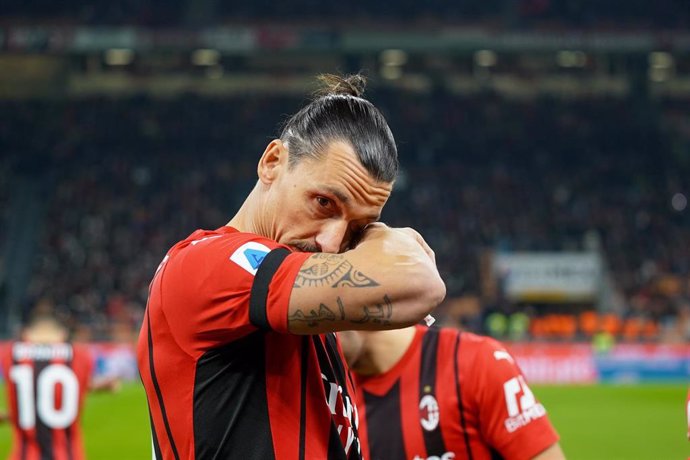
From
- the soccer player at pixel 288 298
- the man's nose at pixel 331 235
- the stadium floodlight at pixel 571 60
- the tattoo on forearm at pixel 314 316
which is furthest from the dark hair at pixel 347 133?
the stadium floodlight at pixel 571 60

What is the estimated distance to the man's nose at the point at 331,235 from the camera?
1.97m

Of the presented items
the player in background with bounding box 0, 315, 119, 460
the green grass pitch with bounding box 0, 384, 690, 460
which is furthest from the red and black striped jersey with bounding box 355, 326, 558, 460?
the green grass pitch with bounding box 0, 384, 690, 460

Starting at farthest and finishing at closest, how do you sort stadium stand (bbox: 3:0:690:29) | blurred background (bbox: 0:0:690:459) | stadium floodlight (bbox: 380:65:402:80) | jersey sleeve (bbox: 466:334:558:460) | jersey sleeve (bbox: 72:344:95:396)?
stadium floodlight (bbox: 380:65:402:80) < stadium stand (bbox: 3:0:690:29) < blurred background (bbox: 0:0:690:459) < jersey sleeve (bbox: 72:344:95:396) < jersey sleeve (bbox: 466:334:558:460)

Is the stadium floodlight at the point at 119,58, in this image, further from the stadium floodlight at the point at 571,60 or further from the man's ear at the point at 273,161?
the man's ear at the point at 273,161

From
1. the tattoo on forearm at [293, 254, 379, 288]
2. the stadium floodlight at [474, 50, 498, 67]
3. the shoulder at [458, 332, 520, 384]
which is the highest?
the stadium floodlight at [474, 50, 498, 67]

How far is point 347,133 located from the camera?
1971mm

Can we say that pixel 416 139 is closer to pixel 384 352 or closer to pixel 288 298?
pixel 384 352

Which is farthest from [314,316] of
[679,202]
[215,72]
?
[215,72]

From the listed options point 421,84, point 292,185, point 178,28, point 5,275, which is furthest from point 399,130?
point 292,185

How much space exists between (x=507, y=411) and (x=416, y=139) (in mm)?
30508

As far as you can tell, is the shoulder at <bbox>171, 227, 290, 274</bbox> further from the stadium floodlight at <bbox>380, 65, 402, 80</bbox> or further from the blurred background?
the stadium floodlight at <bbox>380, 65, 402, 80</bbox>

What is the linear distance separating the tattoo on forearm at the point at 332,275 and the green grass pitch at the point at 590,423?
10.9 metres

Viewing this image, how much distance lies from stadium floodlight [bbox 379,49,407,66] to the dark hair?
3007 cm

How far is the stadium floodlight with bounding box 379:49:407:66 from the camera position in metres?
32.5
